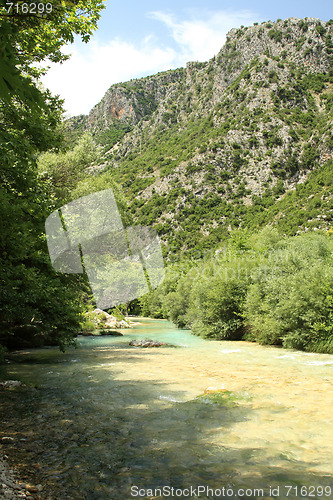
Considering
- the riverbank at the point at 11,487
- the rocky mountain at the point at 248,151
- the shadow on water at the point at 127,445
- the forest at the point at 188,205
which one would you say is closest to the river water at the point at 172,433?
the shadow on water at the point at 127,445

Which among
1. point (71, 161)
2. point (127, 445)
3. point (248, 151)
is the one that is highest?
point (248, 151)

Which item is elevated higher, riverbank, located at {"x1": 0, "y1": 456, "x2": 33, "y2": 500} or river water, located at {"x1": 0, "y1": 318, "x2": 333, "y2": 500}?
riverbank, located at {"x1": 0, "y1": 456, "x2": 33, "y2": 500}

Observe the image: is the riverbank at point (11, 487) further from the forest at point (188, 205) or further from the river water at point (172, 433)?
the forest at point (188, 205)

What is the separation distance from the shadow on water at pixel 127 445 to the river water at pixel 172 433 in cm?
1

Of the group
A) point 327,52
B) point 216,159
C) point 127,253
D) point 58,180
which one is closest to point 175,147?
point 216,159

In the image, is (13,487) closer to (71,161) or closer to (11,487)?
(11,487)

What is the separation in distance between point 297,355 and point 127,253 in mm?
24945

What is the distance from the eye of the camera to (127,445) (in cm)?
466

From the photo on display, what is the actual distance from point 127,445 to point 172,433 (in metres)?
0.84

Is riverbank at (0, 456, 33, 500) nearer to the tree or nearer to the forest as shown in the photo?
the forest

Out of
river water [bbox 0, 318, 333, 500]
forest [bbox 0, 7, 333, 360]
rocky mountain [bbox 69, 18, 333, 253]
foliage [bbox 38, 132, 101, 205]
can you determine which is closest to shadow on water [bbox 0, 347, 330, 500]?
river water [bbox 0, 318, 333, 500]

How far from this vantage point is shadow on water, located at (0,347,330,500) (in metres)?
3.64

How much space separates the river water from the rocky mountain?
166ft

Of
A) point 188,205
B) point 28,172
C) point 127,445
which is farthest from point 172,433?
point 188,205
